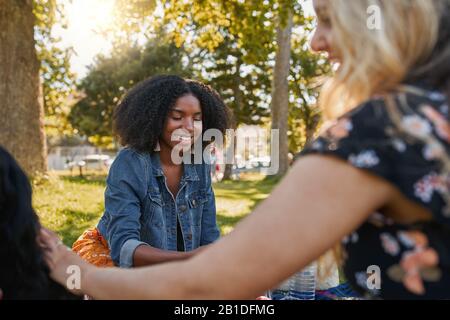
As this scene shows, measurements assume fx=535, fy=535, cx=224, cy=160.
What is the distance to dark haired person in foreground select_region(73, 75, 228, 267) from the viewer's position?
3049 mm

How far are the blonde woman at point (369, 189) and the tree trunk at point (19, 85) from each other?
31.6 feet

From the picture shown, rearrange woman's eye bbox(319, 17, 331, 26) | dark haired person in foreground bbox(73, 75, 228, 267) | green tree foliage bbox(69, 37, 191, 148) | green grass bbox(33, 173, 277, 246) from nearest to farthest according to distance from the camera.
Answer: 1. woman's eye bbox(319, 17, 331, 26)
2. dark haired person in foreground bbox(73, 75, 228, 267)
3. green grass bbox(33, 173, 277, 246)
4. green tree foliage bbox(69, 37, 191, 148)

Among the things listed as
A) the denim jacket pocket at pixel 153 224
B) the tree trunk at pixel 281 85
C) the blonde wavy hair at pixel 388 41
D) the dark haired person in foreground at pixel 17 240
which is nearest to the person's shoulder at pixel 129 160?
the denim jacket pocket at pixel 153 224

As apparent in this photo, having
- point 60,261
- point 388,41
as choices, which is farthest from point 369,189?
point 60,261

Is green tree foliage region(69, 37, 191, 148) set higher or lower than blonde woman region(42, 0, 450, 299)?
higher

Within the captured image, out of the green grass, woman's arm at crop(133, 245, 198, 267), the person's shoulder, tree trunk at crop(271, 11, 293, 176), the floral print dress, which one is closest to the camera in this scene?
the floral print dress

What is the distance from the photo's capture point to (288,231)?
3.55ft

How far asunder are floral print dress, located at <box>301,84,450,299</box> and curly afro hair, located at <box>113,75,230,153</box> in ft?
7.47

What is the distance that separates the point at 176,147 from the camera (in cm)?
338

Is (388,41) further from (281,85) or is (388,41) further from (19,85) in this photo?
(281,85)

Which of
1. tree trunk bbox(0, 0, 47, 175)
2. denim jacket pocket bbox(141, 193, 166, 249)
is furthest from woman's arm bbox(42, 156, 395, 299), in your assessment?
tree trunk bbox(0, 0, 47, 175)

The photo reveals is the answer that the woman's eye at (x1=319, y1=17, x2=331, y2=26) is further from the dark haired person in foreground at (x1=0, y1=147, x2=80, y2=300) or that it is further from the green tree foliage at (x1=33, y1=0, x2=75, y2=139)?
the green tree foliage at (x1=33, y1=0, x2=75, y2=139)

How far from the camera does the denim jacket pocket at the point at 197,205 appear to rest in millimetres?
3379

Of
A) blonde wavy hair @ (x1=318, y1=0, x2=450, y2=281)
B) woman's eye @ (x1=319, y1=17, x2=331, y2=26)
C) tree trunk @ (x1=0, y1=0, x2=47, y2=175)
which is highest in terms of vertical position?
tree trunk @ (x1=0, y1=0, x2=47, y2=175)
